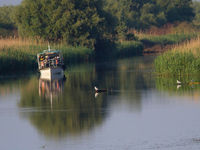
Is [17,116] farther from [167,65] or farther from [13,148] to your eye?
[167,65]

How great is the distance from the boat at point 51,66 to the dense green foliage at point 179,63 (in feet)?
20.3

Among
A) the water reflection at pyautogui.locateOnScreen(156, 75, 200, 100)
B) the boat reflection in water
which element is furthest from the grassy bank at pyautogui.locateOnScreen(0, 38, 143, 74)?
the water reflection at pyautogui.locateOnScreen(156, 75, 200, 100)

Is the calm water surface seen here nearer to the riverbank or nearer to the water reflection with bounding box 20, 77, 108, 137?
the water reflection with bounding box 20, 77, 108, 137

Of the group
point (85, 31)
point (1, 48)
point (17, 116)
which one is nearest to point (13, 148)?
point (17, 116)

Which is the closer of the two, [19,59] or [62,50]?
[19,59]

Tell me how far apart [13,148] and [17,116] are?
5.21 meters

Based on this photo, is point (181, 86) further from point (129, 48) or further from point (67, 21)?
point (129, 48)

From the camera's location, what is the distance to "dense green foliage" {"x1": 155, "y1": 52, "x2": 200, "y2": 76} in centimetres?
3231

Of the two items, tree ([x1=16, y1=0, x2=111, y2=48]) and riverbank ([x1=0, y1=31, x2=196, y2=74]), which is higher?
tree ([x1=16, y1=0, x2=111, y2=48])

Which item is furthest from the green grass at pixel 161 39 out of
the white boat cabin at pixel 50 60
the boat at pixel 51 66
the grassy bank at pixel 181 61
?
the grassy bank at pixel 181 61

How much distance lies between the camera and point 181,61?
32406mm

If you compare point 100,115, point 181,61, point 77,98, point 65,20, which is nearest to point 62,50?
point 65,20

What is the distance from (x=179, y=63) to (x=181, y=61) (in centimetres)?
21

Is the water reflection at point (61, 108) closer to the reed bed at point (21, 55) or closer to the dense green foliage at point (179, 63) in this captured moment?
the dense green foliage at point (179, 63)
